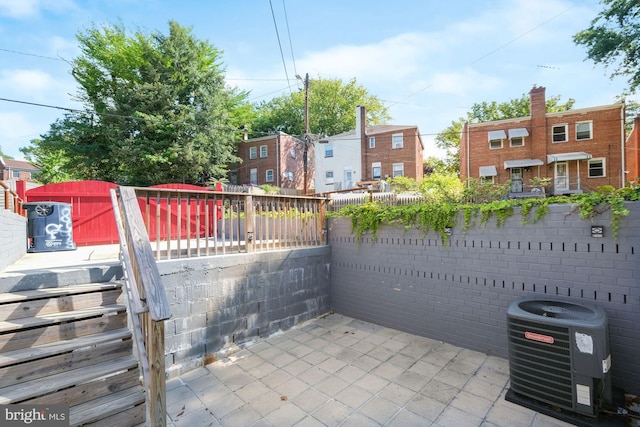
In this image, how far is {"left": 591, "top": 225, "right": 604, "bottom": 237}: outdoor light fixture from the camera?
2.95 m

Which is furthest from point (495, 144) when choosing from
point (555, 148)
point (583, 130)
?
point (583, 130)

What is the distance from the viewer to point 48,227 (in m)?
4.80

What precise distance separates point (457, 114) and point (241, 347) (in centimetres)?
2741

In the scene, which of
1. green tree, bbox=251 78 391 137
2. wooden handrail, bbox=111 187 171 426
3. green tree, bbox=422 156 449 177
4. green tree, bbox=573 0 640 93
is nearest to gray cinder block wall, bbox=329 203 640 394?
wooden handrail, bbox=111 187 171 426

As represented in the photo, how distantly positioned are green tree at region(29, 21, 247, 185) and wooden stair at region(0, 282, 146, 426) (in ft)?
49.0

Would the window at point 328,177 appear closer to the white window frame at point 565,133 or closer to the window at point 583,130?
the white window frame at point 565,133

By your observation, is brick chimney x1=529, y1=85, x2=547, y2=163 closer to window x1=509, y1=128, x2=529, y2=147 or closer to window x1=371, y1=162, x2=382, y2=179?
window x1=509, y1=128, x2=529, y2=147

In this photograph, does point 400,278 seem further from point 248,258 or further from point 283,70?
point 283,70

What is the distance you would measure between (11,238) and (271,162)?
19.6 m

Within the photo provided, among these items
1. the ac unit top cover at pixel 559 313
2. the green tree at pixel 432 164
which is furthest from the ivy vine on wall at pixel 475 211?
the green tree at pixel 432 164

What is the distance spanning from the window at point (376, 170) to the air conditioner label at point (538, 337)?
18682 millimetres

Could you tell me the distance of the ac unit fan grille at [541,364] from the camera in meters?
2.47

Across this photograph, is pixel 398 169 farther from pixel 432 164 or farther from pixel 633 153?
pixel 633 153

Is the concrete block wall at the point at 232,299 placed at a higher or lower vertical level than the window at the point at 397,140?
lower
